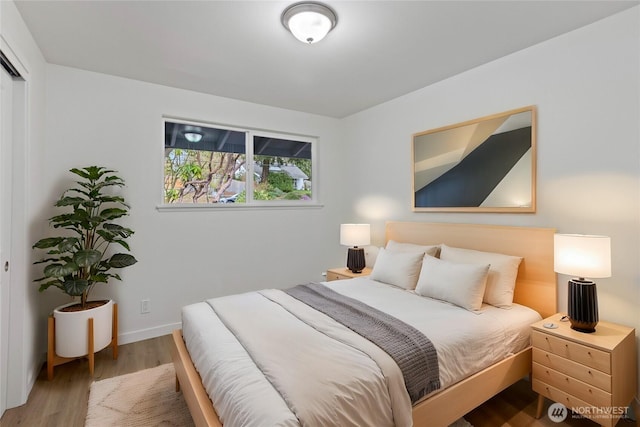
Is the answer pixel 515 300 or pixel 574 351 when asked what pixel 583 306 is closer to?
pixel 574 351

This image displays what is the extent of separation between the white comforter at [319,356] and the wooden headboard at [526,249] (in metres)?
A: 0.16

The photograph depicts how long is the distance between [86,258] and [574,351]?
3.27 metres

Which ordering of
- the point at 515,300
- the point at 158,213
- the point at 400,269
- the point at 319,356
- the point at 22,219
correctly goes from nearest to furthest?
1. the point at 319,356
2. the point at 22,219
3. the point at 515,300
4. the point at 400,269
5. the point at 158,213

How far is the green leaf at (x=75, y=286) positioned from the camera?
2.27 m

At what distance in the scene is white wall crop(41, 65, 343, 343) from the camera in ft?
8.82

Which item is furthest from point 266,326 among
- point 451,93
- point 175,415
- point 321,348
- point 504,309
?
point 451,93

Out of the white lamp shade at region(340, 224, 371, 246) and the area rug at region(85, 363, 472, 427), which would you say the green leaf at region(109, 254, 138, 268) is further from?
the white lamp shade at region(340, 224, 371, 246)

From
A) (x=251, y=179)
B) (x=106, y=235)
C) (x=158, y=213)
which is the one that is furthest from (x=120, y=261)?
(x=251, y=179)

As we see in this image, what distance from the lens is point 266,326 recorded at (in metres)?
1.82

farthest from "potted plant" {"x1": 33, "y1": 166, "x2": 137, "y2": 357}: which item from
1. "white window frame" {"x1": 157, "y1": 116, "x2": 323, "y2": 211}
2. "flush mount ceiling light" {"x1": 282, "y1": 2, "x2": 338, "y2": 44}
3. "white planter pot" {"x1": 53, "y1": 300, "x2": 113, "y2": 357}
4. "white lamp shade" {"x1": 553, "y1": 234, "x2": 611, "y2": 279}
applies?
"white lamp shade" {"x1": 553, "y1": 234, "x2": 611, "y2": 279}

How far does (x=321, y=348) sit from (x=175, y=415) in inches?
45.8

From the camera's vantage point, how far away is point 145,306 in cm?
303

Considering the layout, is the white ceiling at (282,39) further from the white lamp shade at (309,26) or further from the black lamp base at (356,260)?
the black lamp base at (356,260)

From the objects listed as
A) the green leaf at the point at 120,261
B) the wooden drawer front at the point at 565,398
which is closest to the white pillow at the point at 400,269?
the wooden drawer front at the point at 565,398
